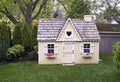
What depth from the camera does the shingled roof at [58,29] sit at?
62.5ft

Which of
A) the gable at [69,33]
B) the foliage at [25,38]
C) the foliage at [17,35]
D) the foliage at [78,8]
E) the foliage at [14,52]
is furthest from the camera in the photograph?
the foliage at [78,8]

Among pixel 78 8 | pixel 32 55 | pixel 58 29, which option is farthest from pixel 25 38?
pixel 78 8

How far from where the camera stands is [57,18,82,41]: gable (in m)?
19.1

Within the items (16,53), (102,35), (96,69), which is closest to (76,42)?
(96,69)

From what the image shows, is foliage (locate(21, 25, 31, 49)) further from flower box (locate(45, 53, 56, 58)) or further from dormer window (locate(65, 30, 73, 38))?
dormer window (locate(65, 30, 73, 38))

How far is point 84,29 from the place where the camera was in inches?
776

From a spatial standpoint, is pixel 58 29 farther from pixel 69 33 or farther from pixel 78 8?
pixel 78 8

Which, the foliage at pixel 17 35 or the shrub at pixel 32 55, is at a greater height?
the foliage at pixel 17 35

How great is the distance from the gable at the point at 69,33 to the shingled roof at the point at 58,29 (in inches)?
13.3

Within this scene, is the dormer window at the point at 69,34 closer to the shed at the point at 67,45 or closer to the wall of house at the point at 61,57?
Answer: the shed at the point at 67,45

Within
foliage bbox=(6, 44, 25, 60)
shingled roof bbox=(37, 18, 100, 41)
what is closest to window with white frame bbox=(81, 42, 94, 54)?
shingled roof bbox=(37, 18, 100, 41)

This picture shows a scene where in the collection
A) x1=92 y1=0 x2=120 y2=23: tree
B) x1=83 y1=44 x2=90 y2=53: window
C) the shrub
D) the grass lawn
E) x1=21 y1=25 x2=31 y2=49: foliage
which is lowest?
the grass lawn

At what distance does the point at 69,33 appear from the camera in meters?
19.2

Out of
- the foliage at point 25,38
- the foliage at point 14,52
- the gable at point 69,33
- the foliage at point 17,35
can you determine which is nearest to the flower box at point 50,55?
the gable at point 69,33
